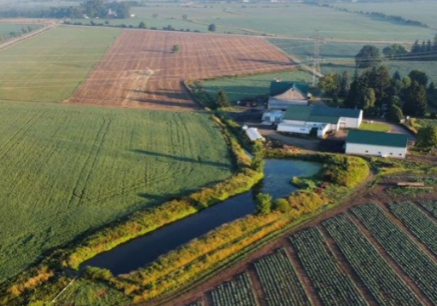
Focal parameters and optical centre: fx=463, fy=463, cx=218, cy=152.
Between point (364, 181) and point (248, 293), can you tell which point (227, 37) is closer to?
point (364, 181)

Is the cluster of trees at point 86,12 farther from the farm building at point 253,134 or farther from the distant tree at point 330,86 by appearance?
the farm building at point 253,134

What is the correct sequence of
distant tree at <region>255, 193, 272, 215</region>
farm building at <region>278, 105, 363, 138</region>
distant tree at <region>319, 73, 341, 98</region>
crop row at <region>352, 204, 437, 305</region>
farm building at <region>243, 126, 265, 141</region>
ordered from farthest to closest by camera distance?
distant tree at <region>319, 73, 341, 98</region>
farm building at <region>278, 105, 363, 138</region>
farm building at <region>243, 126, 265, 141</region>
distant tree at <region>255, 193, 272, 215</region>
crop row at <region>352, 204, 437, 305</region>

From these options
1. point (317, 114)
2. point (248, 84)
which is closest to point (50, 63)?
point (248, 84)

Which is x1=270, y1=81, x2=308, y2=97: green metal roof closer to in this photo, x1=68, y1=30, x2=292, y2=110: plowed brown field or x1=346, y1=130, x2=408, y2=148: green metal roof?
x1=68, y1=30, x2=292, y2=110: plowed brown field

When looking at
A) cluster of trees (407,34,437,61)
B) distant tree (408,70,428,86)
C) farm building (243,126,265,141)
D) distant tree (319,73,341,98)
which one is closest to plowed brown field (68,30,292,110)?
farm building (243,126,265,141)

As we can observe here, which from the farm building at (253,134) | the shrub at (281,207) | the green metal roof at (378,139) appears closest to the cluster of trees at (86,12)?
the farm building at (253,134)
